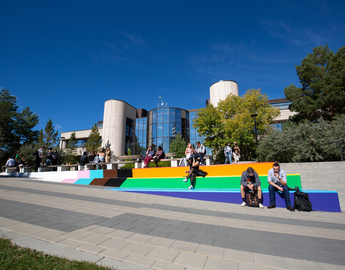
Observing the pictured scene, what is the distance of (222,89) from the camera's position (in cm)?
3531

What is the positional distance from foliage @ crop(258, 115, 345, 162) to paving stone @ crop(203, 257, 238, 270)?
14053 mm

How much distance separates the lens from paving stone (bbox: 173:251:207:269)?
236 cm

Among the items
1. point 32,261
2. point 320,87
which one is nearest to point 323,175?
point 32,261

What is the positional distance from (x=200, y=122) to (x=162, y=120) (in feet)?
53.4

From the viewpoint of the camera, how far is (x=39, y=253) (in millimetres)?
2436

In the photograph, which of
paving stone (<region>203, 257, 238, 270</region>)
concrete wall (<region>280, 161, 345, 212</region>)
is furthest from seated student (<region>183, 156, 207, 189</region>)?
concrete wall (<region>280, 161, 345, 212</region>)

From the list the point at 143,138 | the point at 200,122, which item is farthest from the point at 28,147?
the point at 200,122

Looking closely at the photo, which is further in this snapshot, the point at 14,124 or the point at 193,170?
the point at 14,124

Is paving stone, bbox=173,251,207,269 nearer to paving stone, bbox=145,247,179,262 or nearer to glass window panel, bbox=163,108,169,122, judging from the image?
paving stone, bbox=145,247,179,262

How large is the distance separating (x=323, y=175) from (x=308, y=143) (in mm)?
4005

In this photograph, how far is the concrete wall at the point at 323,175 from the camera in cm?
1000

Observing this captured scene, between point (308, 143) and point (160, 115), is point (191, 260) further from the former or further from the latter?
point (160, 115)

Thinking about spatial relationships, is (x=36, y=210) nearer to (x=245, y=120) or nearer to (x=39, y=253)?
(x=39, y=253)

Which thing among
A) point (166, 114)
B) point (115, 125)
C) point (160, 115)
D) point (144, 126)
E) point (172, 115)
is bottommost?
point (115, 125)
